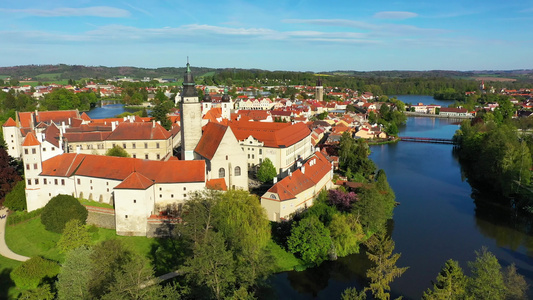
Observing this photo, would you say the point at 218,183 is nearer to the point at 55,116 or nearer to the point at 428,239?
the point at 428,239

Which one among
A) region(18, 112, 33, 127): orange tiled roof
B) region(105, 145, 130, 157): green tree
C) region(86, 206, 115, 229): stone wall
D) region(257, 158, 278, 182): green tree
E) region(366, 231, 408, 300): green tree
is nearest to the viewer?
region(366, 231, 408, 300): green tree

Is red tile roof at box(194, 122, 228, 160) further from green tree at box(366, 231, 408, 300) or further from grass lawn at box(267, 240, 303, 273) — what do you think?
green tree at box(366, 231, 408, 300)

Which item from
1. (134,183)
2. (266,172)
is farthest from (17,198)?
(266,172)

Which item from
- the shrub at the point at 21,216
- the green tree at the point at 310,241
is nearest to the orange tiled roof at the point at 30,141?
the shrub at the point at 21,216

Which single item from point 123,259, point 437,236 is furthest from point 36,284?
point 437,236

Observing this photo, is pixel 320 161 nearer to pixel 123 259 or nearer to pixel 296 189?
pixel 296 189

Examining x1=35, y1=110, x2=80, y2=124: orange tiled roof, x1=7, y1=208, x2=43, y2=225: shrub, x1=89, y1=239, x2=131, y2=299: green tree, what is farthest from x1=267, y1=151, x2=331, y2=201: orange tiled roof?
x1=35, y1=110, x2=80, y2=124: orange tiled roof
